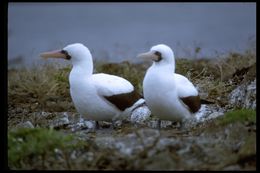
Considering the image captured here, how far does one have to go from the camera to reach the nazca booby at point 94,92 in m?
Answer: 8.57

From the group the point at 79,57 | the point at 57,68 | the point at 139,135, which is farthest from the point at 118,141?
the point at 57,68

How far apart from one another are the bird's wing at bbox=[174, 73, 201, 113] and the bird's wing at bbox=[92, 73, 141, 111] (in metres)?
0.83

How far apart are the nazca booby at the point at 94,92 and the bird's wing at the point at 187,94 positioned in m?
0.88

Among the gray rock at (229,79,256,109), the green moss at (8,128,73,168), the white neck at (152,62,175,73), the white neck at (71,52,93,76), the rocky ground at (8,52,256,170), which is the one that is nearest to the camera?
the rocky ground at (8,52,256,170)

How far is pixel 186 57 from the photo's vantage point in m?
12.9

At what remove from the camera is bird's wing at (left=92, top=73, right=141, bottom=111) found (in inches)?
340

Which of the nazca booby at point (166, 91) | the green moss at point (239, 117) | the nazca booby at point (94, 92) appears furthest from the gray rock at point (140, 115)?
the green moss at point (239, 117)

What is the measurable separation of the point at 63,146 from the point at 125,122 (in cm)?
275

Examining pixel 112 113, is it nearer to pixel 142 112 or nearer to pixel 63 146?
pixel 142 112

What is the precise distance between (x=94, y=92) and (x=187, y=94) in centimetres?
129

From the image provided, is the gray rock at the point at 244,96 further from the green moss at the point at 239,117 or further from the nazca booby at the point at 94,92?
the nazca booby at the point at 94,92

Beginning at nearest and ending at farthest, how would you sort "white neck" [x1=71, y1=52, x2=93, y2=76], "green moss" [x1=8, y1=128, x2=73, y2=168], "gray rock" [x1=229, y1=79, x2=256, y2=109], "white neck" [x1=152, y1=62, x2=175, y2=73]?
"green moss" [x1=8, y1=128, x2=73, y2=168]
"white neck" [x1=152, y1=62, x2=175, y2=73]
"gray rock" [x1=229, y1=79, x2=256, y2=109]
"white neck" [x1=71, y1=52, x2=93, y2=76]

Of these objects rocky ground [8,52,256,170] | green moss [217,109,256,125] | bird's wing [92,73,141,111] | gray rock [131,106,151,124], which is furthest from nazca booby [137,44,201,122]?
gray rock [131,106,151,124]

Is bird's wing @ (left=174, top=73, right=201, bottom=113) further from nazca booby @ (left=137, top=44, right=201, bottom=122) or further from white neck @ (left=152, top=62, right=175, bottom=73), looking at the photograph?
white neck @ (left=152, top=62, right=175, bottom=73)
